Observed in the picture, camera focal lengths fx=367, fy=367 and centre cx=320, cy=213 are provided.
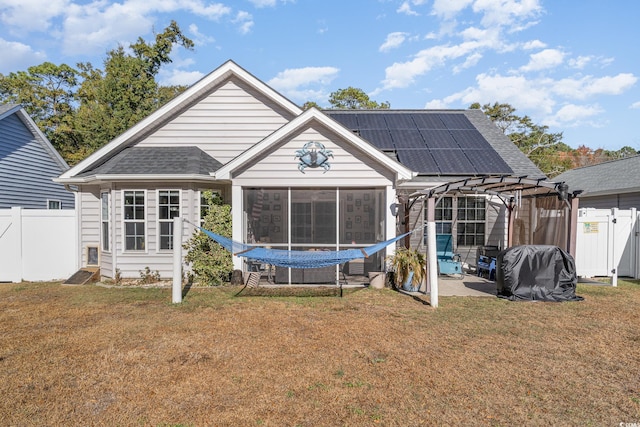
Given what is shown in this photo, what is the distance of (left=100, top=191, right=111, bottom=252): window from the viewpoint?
955 cm

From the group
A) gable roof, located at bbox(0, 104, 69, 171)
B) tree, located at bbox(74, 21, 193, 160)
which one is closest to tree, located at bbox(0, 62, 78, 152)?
tree, located at bbox(74, 21, 193, 160)

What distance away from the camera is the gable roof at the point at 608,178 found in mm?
12844

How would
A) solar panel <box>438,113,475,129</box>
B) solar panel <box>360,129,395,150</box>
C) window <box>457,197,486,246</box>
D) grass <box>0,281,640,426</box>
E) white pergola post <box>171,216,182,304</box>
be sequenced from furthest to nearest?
solar panel <box>438,113,475,129</box>
solar panel <box>360,129,395,150</box>
window <box>457,197,486,246</box>
white pergola post <box>171,216,182,304</box>
grass <box>0,281,640,426</box>

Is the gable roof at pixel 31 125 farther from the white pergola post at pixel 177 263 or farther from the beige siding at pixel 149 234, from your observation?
the white pergola post at pixel 177 263

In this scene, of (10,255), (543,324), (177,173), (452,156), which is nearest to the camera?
(543,324)

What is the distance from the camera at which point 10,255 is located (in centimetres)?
945

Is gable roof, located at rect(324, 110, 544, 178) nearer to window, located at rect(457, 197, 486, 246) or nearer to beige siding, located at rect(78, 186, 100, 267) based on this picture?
window, located at rect(457, 197, 486, 246)

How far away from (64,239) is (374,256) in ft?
27.1

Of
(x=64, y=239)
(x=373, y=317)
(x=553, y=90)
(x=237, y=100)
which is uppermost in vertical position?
(x=553, y=90)

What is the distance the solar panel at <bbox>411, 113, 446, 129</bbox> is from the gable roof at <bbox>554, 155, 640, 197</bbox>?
5069 mm

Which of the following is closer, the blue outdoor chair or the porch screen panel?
the blue outdoor chair

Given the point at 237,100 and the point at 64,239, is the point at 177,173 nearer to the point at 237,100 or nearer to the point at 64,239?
the point at 237,100

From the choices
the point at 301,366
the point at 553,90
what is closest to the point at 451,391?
the point at 301,366

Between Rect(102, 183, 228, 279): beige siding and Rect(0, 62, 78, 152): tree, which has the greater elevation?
Rect(0, 62, 78, 152): tree
